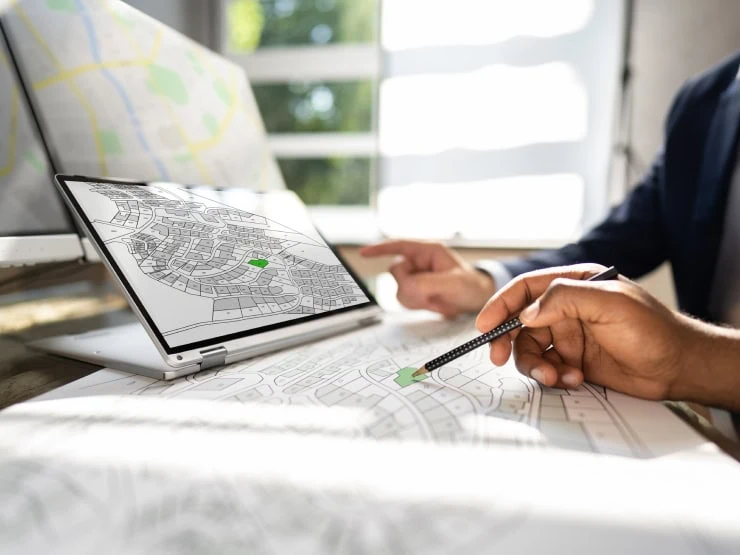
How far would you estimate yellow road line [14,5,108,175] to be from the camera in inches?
26.0

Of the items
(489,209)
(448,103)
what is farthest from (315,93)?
(489,209)

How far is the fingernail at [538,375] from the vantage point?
1.49ft

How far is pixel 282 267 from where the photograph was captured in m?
0.61

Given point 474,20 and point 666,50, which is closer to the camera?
point 666,50

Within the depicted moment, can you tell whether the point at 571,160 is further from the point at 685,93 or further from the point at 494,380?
the point at 494,380

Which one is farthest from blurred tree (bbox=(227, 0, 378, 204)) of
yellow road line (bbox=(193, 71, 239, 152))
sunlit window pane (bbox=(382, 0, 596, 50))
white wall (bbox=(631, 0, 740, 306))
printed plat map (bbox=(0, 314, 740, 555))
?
printed plat map (bbox=(0, 314, 740, 555))

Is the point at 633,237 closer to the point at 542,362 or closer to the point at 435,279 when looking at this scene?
the point at 435,279

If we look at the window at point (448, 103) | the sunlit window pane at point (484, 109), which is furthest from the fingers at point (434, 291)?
the sunlit window pane at point (484, 109)

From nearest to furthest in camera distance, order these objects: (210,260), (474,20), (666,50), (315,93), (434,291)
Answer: (210,260) < (434,291) < (666,50) < (474,20) < (315,93)

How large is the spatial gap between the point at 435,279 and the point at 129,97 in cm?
56

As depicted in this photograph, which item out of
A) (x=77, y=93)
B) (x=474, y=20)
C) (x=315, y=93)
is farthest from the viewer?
(x=315, y=93)

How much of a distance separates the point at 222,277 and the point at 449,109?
1.65 metres

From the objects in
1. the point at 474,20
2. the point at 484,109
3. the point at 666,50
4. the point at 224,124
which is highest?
the point at 474,20

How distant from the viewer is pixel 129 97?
758mm
